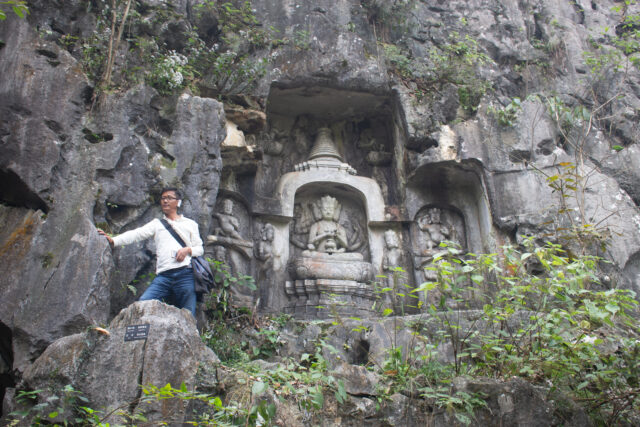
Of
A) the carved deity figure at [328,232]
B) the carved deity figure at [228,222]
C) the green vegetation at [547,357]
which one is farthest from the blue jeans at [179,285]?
the carved deity figure at [328,232]

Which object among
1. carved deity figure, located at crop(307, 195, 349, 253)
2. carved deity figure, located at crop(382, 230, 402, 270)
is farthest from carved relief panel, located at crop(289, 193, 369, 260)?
carved deity figure, located at crop(382, 230, 402, 270)

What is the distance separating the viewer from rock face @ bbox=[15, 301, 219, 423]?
4.41 m

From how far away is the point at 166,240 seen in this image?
248 inches

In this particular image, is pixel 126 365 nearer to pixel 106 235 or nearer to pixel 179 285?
pixel 179 285

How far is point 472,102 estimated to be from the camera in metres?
11.0

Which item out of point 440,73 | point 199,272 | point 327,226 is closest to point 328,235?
point 327,226

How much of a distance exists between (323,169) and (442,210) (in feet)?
7.88

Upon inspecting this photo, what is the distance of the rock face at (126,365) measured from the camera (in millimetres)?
4406

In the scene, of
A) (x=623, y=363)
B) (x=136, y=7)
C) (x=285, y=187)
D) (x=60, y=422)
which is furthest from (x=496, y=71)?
(x=60, y=422)

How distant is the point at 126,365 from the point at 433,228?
725cm

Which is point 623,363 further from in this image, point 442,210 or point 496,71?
point 496,71

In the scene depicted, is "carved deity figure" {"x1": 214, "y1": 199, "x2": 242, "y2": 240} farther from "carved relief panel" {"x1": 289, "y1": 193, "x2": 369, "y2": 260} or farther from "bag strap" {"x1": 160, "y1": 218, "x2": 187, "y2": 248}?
"bag strap" {"x1": 160, "y1": 218, "x2": 187, "y2": 248}

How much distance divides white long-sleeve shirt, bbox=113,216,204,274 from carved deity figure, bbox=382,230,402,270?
4.88 metres

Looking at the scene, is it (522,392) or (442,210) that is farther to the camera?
(442,210)
